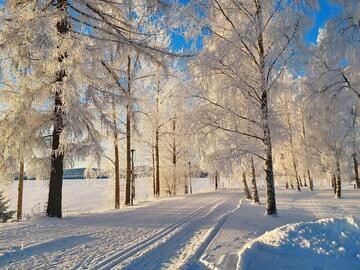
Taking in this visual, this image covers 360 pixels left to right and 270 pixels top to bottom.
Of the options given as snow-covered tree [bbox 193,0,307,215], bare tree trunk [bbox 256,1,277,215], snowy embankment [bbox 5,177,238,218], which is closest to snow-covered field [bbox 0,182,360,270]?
bare tree trunk [bbox 256,1,277,215]

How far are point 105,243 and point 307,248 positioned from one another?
394 centimetres

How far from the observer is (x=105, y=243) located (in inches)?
278

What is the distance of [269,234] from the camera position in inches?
284

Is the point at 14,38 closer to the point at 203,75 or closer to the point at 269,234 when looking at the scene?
the point at 203,75

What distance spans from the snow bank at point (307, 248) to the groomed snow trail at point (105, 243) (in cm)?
106

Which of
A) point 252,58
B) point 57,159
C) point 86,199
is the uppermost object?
point 252,58

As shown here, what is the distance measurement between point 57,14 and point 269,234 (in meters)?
8.40

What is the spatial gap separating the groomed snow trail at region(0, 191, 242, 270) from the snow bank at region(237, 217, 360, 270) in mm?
1058

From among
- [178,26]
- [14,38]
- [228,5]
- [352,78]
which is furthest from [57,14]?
[352,78]

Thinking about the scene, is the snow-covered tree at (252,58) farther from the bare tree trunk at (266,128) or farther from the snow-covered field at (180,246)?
the snow-covered field at (180,246)

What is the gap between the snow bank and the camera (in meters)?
5.71

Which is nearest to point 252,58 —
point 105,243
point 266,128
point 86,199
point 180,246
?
point 266,128

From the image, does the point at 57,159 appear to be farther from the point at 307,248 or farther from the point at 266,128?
the point at 307,248

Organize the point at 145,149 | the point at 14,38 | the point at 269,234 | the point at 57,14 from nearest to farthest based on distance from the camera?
the point at 269,234, the point at 14,38, the point at 57,14, the point at 145,149
